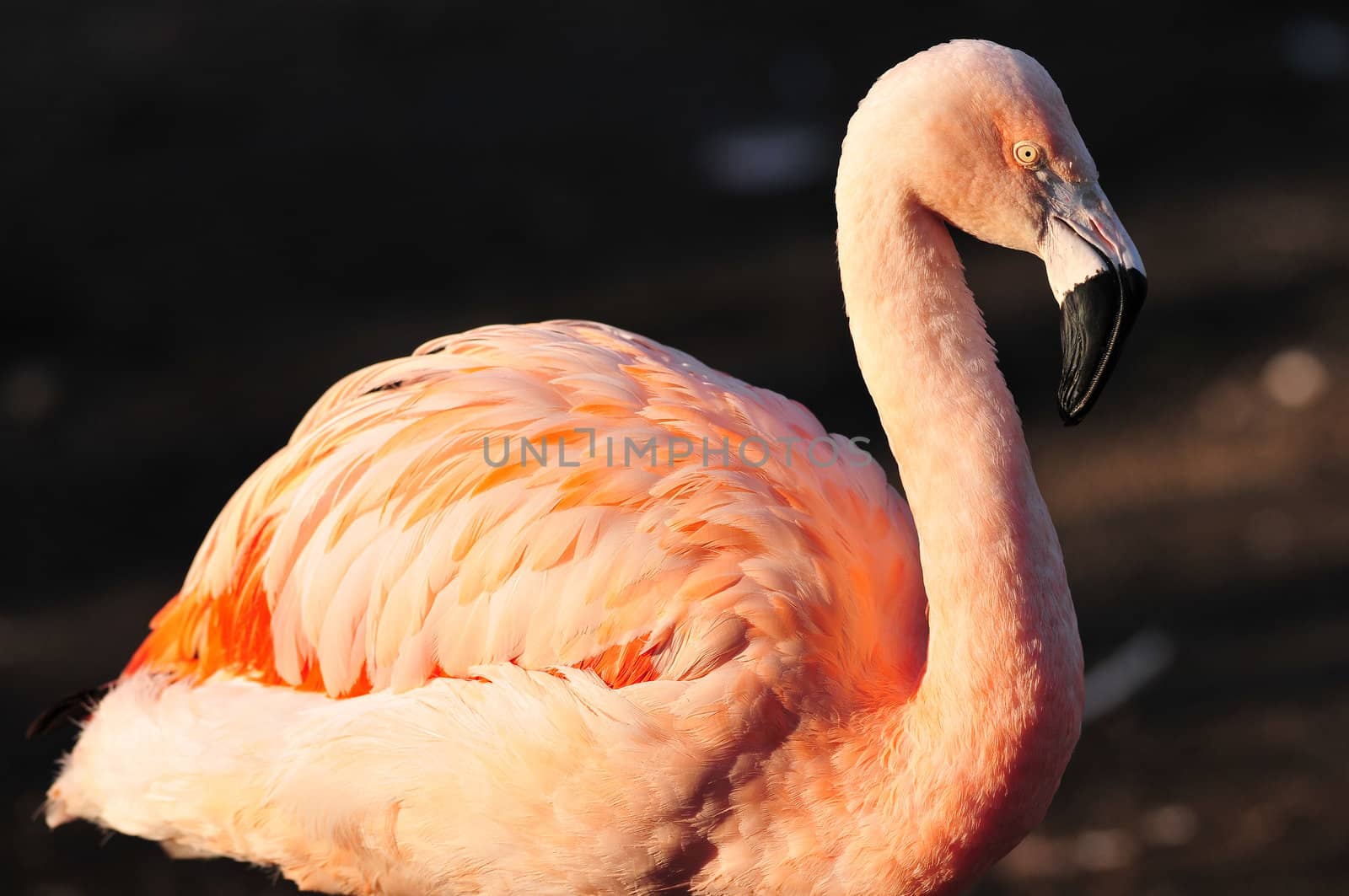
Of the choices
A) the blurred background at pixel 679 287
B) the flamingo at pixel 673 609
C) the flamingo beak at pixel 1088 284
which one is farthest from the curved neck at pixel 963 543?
the blurred background at pixel 679 287

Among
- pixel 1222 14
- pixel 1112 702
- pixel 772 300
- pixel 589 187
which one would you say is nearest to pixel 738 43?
pixel 589 187

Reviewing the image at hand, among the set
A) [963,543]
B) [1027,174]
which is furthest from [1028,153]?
[963,543]

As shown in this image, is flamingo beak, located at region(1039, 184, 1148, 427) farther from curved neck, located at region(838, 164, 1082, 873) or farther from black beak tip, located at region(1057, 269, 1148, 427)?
curved neck, located at region(838, 164, 1082, 873)

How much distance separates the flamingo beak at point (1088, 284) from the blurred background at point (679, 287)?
1.71 m

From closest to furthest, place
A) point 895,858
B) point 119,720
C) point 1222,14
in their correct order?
point 895,858 < point 119,720 < point 1222,14

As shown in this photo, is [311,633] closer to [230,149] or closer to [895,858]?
[895,858]

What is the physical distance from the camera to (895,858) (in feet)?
6.55

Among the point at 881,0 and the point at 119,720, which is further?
the point at 881,0

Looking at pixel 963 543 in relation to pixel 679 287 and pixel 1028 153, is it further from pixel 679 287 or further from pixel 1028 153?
pixel 679 287

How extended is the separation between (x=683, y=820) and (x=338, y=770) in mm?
551

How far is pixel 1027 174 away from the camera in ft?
6.20

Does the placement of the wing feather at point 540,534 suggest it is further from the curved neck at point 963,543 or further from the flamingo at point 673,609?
the curved neck at point 963,543

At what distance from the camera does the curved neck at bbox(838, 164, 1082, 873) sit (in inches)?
76.6

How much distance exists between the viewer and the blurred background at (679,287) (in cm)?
351
